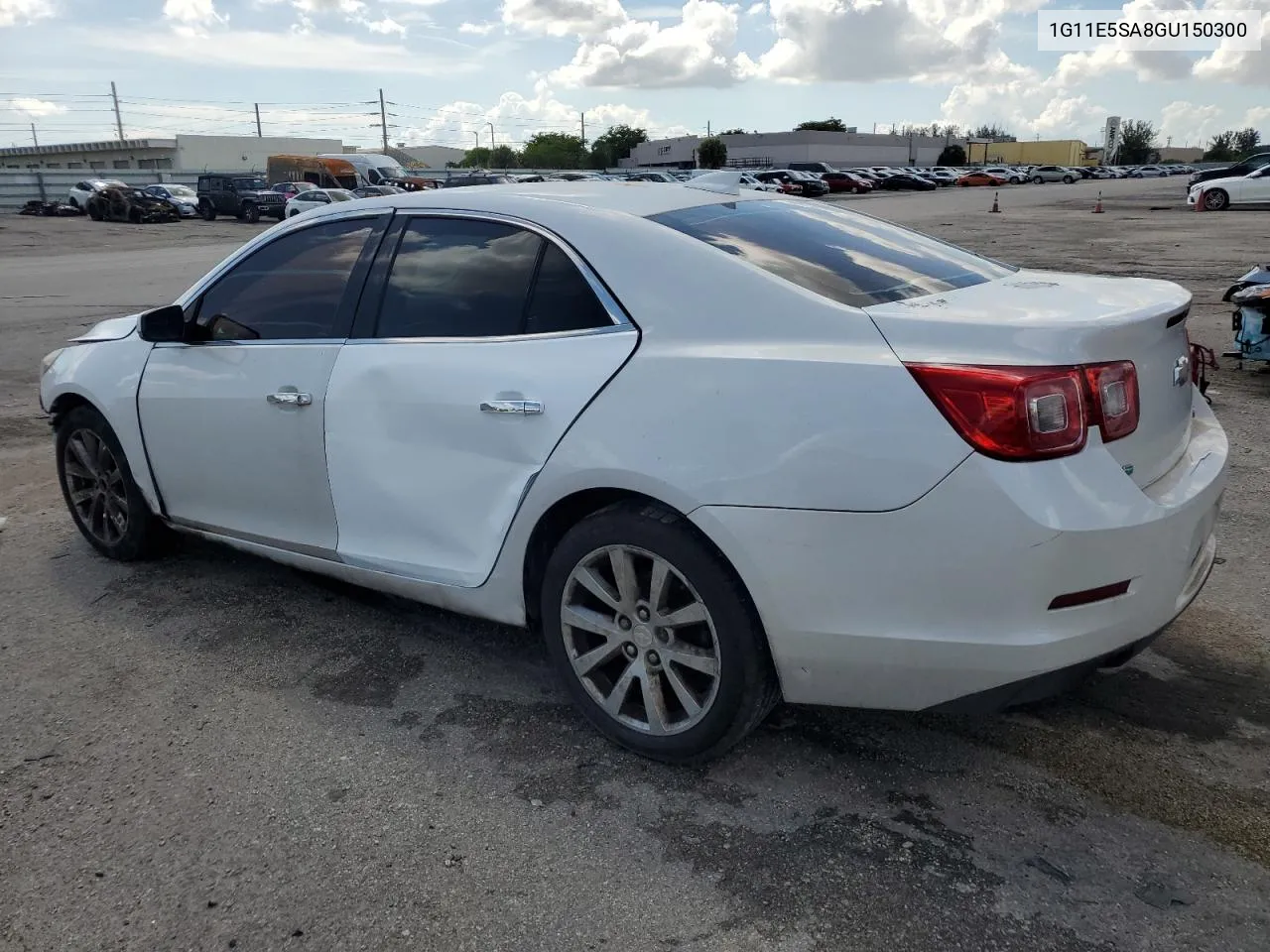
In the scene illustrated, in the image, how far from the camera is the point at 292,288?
3.92m

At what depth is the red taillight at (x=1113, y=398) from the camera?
2.47 m

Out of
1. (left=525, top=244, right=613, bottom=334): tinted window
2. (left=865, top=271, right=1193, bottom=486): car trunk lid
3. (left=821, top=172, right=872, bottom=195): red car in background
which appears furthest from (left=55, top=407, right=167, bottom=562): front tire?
(left=821, top=172, right=872, bottom=195): red car in background

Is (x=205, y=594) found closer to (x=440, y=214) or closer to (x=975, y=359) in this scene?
(x=440, y=214)

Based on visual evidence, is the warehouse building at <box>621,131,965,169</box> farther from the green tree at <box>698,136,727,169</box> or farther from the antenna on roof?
the antenna on roof

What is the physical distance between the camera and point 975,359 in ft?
7.98

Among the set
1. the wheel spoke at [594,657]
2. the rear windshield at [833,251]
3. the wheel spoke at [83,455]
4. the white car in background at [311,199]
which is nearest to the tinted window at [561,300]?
the rear windshield at [833,251]

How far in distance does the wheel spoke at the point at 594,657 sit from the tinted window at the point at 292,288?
4.87 ft

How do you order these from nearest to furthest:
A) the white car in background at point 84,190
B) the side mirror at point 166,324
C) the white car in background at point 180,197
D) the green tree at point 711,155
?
the side mirror at point 166,324 < the white car in background at point 84,190 < the white car in background at point 180,197 < the green tree at point 711,155

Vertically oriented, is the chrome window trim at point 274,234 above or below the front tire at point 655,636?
above

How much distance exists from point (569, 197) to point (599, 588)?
4.34ft

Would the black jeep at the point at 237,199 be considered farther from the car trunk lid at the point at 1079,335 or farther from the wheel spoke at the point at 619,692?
the car trunk lid at the point at 1079,335

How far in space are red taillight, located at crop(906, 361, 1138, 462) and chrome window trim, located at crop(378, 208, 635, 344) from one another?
0.91 metres

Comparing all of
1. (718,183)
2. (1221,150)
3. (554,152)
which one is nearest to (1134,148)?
(1221,150)

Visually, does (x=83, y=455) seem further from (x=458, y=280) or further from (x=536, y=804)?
(x=536, y=804)
